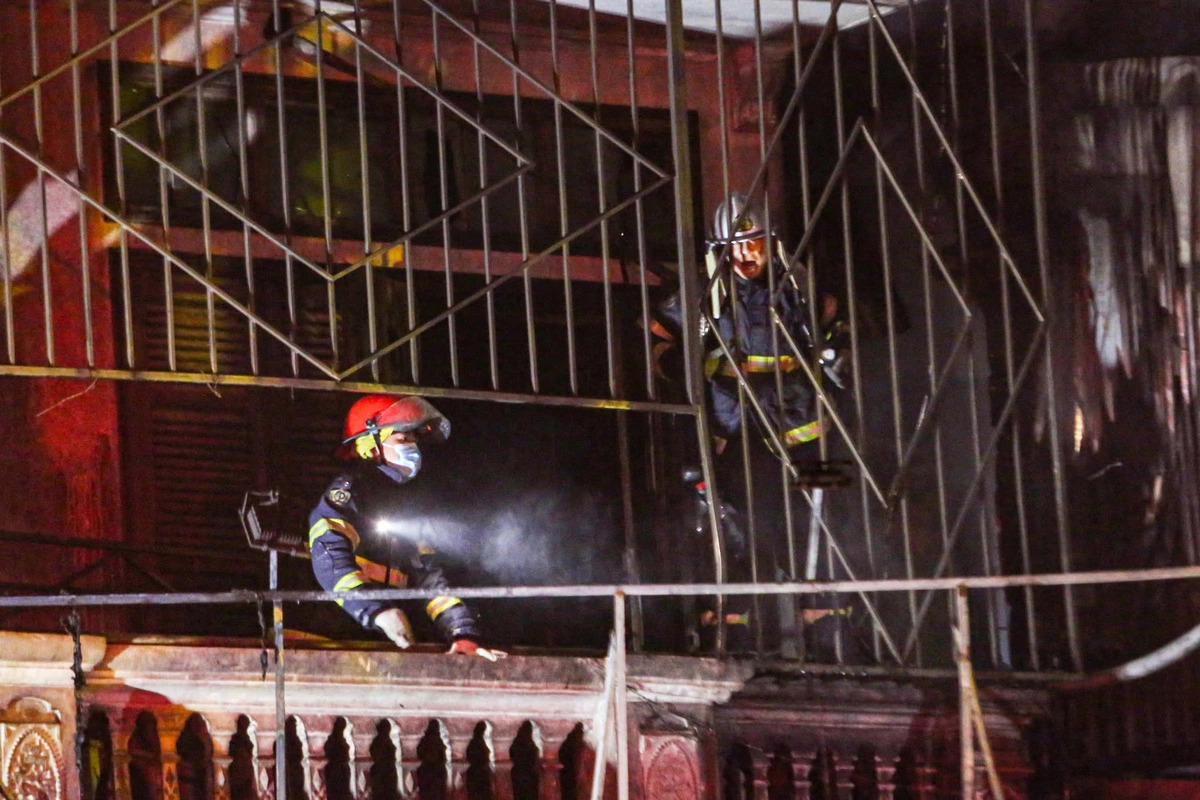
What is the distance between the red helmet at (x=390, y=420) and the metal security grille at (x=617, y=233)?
0.97ft

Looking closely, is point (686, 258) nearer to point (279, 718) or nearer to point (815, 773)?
point (815, 773)

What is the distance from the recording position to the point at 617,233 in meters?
9.16

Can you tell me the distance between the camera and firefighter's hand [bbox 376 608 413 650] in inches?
277

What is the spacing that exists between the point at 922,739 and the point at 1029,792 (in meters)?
0.54

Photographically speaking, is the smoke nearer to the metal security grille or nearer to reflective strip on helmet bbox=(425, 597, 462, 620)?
the metal security grille

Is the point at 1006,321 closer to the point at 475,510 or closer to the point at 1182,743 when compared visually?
the point at 1182,743

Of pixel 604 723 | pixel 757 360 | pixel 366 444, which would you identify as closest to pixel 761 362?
pixel 757 360

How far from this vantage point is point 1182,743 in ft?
26.5

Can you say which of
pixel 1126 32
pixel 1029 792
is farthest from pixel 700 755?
pixel 1126 32

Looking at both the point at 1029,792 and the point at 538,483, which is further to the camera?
the point at 538,483

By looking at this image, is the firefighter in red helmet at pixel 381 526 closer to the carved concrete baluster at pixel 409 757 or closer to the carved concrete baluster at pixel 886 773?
the carved concrete baluster at pixel 409 757

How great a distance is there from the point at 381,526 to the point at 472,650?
1493mm

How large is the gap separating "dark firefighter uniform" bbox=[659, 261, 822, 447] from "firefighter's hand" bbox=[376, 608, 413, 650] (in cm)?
193

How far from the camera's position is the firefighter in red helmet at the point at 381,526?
23.5ft
